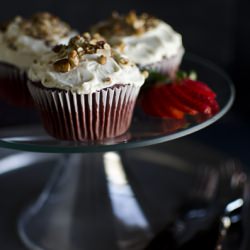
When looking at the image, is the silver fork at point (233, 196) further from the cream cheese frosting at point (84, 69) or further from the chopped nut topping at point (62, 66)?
the chopped nut topping at point (62, 66)

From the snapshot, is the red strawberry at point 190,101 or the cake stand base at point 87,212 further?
the cake stand base at point 87,212

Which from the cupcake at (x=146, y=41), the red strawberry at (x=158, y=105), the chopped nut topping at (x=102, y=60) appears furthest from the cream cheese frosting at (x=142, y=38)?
the chopped nut topping at (x=102, y=60)

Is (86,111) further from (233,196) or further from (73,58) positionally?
(233,196)

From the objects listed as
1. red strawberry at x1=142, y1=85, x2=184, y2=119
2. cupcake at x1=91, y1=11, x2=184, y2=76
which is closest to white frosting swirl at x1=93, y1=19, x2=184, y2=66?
cupcake at x1=91, y1=11, x2=184, y2=76

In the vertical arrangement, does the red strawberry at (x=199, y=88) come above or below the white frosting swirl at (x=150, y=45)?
below

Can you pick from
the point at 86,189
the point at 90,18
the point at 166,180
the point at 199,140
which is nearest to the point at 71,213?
the point at 86,189

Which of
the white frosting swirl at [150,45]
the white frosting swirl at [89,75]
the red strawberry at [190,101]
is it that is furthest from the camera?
the white frosting swirl at [150,45]

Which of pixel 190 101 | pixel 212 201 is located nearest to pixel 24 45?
pixel 190 101

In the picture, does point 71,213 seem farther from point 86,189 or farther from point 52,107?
point 52,107
